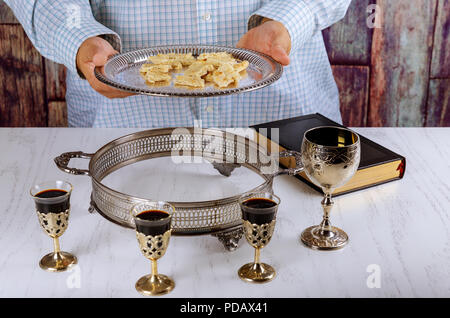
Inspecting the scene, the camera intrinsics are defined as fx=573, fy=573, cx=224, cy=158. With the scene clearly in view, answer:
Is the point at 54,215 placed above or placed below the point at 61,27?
below

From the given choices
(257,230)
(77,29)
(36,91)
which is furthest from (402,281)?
(36,91)

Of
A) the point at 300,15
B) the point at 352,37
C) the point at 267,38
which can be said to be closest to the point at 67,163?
the point at 267,38

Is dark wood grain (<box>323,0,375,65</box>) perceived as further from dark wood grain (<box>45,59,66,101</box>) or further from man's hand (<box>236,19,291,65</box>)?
dark wood grain (<box>45,59,66,101</box>)

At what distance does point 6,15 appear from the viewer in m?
2.70

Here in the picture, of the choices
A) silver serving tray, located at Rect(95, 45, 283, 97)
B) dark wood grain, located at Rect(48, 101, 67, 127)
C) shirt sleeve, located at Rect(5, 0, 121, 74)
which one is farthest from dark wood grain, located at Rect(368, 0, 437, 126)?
dark wood grain, located at Rect(48, 101, 67, 127)

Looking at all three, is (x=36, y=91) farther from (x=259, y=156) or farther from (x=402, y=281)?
(x=402, y=281)

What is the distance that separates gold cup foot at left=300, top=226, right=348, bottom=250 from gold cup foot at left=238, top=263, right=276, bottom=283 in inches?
4.9

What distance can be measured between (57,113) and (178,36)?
3.87 feet

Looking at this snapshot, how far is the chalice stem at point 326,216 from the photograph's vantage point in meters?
1.19

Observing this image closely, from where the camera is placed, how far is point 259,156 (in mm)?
1404

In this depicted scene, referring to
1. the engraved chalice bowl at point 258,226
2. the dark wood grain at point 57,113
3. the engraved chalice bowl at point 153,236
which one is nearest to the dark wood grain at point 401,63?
the dark wood grain at point 57,113

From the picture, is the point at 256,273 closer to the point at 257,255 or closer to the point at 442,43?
the point at 257,255

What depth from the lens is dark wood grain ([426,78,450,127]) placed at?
2.94 metres
